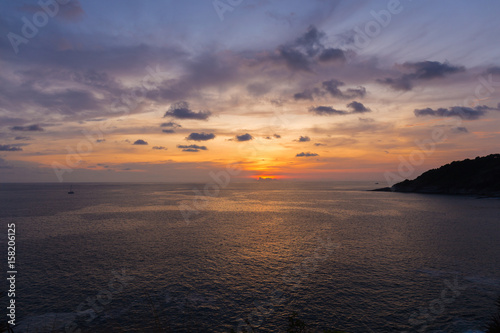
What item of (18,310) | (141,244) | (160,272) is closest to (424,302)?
(160,272)

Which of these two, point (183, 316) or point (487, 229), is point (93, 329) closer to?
point (183, 316)

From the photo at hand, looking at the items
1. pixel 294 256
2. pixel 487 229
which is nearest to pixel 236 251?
pixel 294 256

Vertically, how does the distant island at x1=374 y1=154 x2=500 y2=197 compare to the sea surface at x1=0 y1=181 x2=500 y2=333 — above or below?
above

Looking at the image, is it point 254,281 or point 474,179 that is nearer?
point 254,281

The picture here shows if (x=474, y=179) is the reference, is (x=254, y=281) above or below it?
below

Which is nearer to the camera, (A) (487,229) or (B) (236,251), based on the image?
(B) (236,251)

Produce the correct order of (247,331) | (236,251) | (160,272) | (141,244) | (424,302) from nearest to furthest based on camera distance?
1. (247,331)
2. (424,302)
3. (160,272)
4. (236,251)
5. (141,244)

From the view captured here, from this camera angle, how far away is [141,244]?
53.3 m

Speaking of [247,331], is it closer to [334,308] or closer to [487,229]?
[334,308]

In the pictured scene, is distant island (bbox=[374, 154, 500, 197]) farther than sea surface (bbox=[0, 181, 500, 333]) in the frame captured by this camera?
Yes

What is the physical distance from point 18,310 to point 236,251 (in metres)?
29.6

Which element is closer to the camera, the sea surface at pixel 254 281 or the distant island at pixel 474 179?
the sea surface at pixel 254 281

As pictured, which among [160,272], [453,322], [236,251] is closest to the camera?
[453,322]

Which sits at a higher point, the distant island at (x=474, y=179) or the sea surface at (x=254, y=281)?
the distant island at (x=474, y=179)
